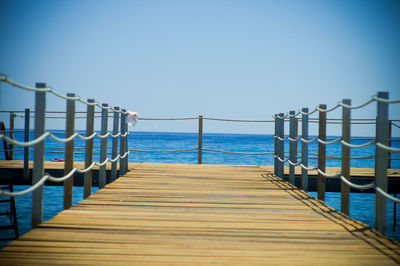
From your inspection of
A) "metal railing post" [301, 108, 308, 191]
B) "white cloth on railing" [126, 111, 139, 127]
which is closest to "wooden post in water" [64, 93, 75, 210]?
"white cloth on railing" [126, 111, 139, 127]

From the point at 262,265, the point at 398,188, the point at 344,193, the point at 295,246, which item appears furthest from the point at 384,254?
the point at 398,188

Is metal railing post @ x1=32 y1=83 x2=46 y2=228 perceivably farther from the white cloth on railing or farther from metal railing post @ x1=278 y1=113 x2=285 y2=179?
metal railing post @ x1=278 y1=113 x2=285 y2=179

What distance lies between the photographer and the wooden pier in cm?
181

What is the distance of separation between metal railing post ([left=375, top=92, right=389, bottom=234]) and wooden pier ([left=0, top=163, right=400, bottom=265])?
11 cm

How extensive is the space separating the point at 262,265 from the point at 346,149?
1619mm

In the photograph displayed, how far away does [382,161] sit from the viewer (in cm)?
240

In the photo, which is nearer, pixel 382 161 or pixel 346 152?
pixel 382 161

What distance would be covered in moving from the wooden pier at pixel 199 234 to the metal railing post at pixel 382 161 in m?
0.11

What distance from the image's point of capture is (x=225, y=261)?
5.84ft

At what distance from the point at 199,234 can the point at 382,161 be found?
1303 mm

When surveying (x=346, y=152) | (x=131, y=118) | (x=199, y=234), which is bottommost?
(x=199, y=234)

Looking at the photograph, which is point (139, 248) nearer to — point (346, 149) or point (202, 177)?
point (346, 149)

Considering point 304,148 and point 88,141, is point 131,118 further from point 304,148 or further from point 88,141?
point 304,148

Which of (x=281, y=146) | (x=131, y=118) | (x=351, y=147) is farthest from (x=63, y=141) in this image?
(x=281, y=146)
